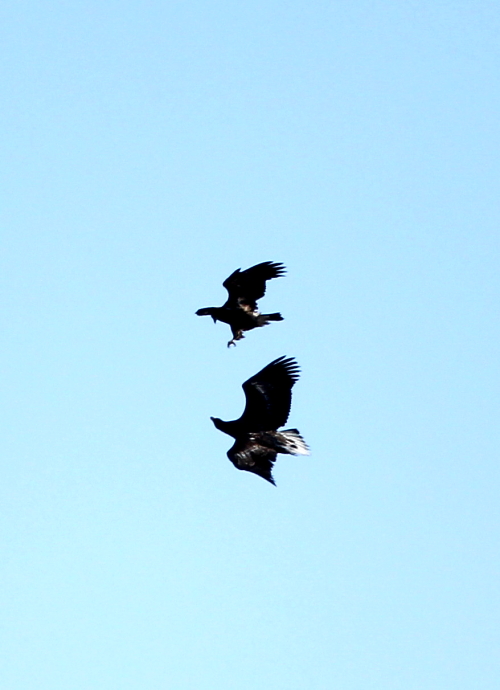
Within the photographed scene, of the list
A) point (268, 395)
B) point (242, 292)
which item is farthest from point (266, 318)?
point (268, 395)

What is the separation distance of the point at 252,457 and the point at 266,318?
3553 mm

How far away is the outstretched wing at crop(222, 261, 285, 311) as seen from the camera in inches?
1071

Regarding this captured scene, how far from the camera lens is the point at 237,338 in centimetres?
2691

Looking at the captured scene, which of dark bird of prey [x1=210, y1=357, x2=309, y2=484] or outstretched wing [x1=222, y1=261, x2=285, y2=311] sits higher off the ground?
outstretched wing [x1=222, y1=261, x2=285, y2=311]

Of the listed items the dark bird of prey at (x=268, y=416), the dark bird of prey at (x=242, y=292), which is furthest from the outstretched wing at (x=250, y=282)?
the dark bird of prey at (x=268, y=416)

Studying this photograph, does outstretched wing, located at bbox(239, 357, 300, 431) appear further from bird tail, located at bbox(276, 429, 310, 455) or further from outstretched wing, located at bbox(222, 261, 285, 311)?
outstretched wing, located at bbox(222, 261, 285, 311)

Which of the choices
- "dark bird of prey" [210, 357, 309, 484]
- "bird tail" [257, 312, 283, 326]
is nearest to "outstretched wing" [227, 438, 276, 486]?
"dark bird of prey" [210, 357, 309, 484]

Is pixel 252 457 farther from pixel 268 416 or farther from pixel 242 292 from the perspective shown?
pixel 242 292

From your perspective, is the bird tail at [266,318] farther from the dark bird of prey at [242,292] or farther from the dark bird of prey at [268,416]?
the dark bird of prey at [268,416]

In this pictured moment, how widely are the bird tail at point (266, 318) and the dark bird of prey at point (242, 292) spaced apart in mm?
238

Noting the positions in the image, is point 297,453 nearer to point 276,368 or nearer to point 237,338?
point 276,368

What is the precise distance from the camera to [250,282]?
27.3 meters

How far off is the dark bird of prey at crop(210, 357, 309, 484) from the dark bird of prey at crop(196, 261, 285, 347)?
98.8 inches

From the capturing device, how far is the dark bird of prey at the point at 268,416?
80.4ft
